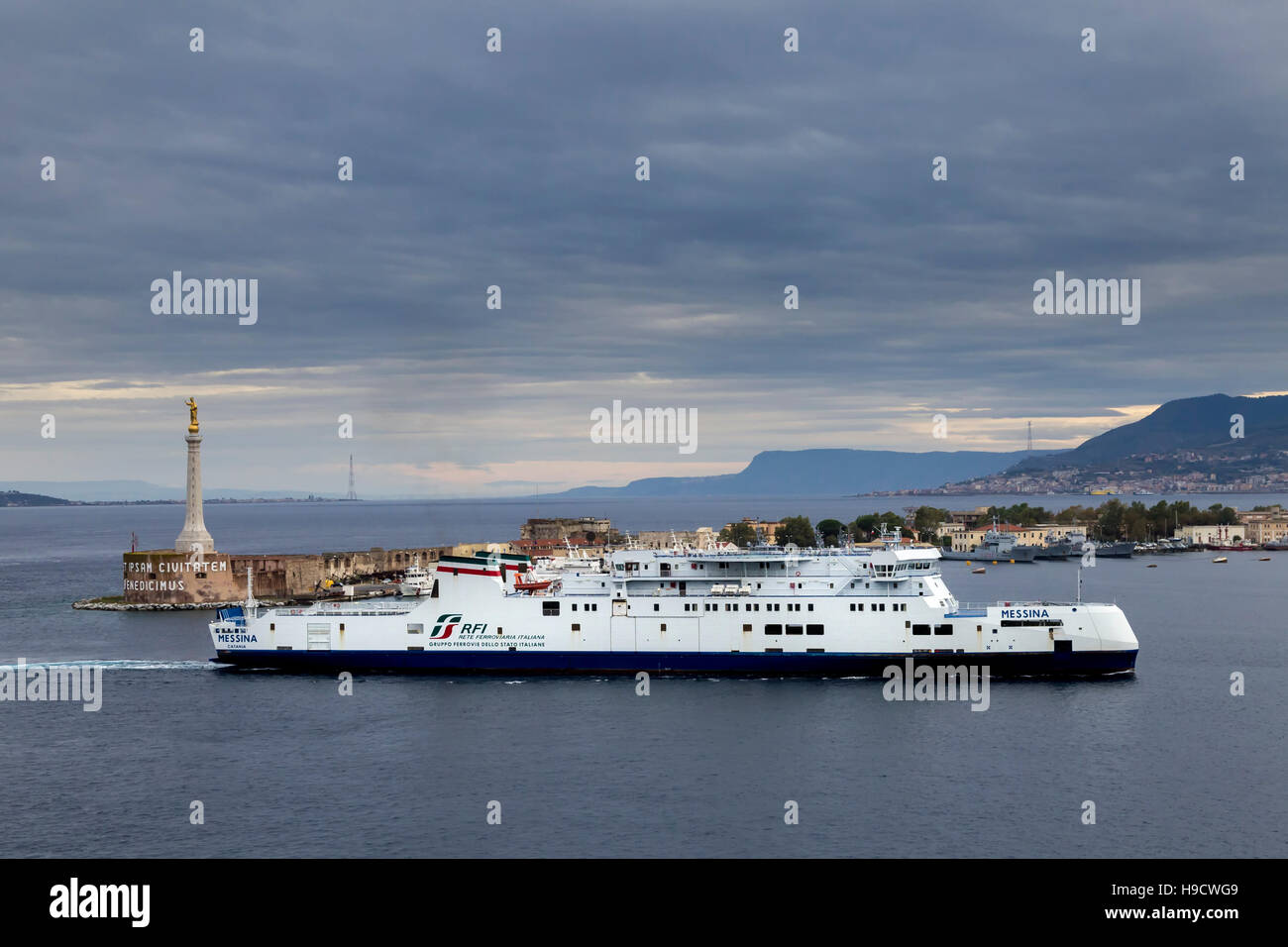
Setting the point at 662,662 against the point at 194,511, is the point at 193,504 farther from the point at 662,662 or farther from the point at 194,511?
the point at 662,662

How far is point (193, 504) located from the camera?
84.1m

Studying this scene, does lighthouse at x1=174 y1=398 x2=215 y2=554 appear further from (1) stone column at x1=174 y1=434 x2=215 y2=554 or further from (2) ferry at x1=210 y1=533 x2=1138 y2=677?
(2) ferry at x1=210 y1=533 x2=1138 y2=677

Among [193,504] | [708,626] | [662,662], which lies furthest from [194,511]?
[708,626]

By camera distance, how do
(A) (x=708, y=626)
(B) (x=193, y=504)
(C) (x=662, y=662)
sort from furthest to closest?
(B) (x=193, y=504)
(A) (x=708, y=626)
(C) (x=662, y=662)

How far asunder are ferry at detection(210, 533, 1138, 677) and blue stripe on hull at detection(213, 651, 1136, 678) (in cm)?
6

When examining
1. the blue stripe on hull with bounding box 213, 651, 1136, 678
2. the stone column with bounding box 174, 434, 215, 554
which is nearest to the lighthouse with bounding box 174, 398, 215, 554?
the stone column with bounding box 174, 434, 215, 554

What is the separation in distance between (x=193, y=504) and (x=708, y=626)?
51802mm

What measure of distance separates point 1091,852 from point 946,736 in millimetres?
11239

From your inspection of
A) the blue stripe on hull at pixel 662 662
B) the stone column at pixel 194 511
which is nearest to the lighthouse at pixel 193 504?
the stone column at pixel 194 511

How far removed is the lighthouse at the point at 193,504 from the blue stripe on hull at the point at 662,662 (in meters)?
36.8

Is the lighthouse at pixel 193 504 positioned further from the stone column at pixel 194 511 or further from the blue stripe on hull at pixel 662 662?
the blue stripe on hull at pixel 662 662

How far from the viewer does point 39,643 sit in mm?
59312
